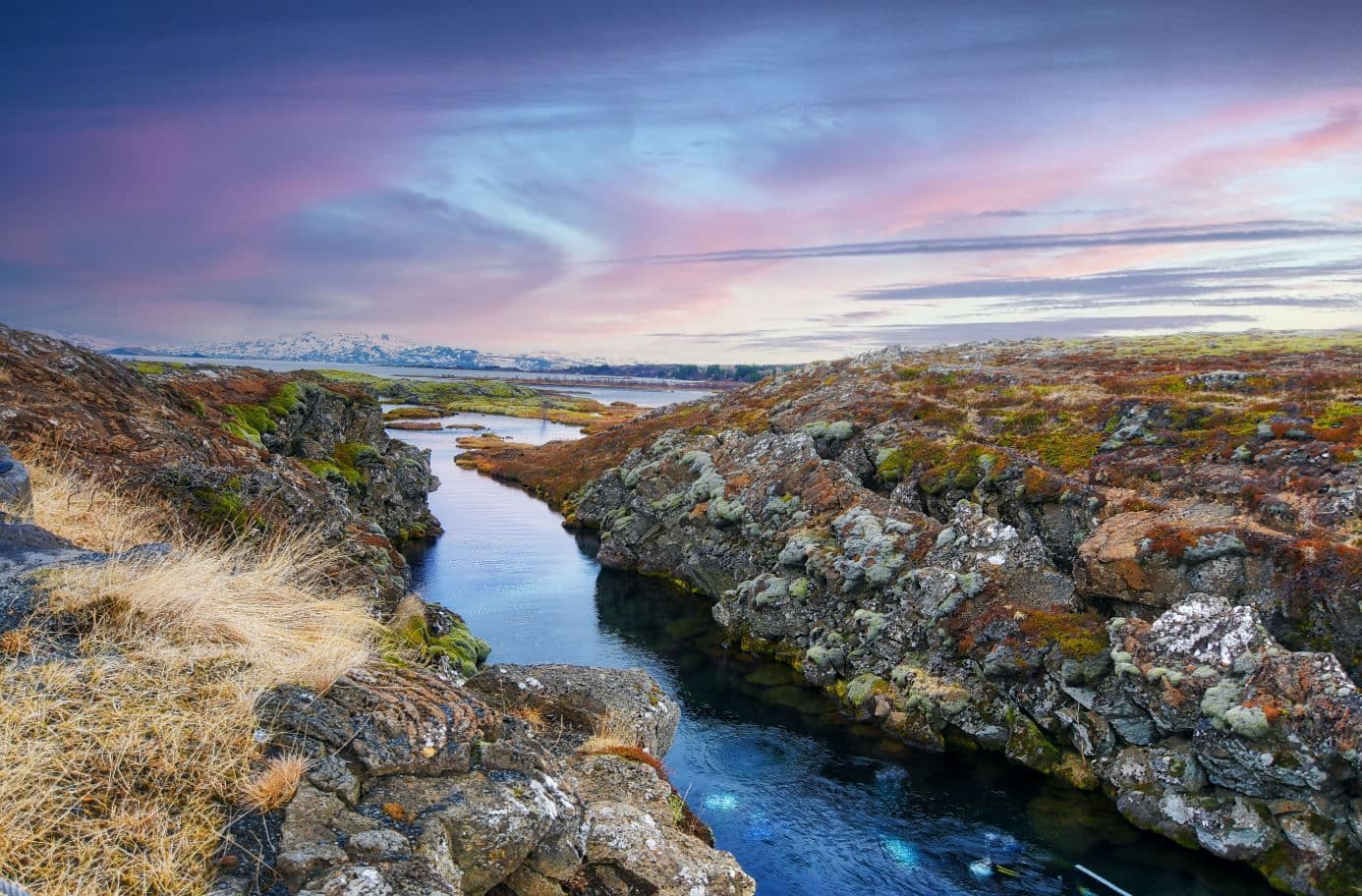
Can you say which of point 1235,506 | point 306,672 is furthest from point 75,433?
point 1235,506

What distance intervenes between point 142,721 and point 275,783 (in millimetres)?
1582

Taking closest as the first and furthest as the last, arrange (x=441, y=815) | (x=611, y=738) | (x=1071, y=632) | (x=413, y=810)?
(x=413, y=810) → (x=441, y=815) → (x=611, y=738) → (x=1071, y=632)

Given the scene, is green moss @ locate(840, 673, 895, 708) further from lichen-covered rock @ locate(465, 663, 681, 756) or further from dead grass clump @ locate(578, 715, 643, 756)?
dead grass clump @ locate(578, 715, 643, 756)

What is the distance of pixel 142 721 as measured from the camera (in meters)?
8.05

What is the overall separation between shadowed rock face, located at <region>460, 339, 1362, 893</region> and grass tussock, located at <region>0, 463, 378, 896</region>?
3072 centimetres

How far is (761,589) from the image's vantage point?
4772 centimetres

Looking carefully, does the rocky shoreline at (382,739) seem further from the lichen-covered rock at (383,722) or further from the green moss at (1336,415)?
the green moss at (1336,415)

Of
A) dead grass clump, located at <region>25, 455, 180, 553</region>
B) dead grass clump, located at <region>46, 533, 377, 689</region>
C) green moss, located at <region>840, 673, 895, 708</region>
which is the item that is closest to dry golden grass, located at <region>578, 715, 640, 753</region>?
dead grass clump, located at <region>46, 533, 377, 689</region>

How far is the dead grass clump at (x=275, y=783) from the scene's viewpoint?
7871 millimetres

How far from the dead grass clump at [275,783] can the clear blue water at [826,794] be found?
783 inches

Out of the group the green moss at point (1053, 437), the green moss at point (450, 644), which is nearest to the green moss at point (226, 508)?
the green moss at point (450, 644)

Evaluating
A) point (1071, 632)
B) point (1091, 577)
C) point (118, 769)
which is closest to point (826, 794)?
point (1071, 632)

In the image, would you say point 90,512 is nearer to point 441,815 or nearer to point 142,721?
point 142,721

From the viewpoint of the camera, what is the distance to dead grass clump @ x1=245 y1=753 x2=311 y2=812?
7871mm
